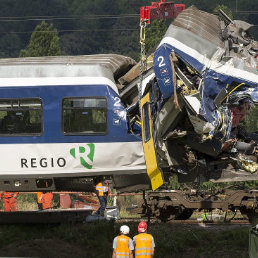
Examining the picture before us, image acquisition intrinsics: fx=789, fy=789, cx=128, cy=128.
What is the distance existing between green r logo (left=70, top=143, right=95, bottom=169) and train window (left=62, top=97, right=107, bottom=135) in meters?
0.35

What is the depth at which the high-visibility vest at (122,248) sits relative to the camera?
14664mm

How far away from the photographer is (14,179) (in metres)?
17.6

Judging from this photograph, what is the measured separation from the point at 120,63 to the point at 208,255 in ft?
16.8

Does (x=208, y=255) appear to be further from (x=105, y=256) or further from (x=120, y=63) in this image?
(x=120, y=63)

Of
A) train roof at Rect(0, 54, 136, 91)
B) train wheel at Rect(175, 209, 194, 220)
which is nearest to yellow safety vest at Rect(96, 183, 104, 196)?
train roof at Rect(0, 54, 136, 91)

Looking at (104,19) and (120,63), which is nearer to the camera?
(120,63)

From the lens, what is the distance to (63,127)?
56.7 feet

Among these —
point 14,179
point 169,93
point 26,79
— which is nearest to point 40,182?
point 14,179

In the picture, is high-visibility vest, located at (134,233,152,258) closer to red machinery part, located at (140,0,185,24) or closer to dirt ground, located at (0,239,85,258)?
dirt ground, located at (0,239,85,258)

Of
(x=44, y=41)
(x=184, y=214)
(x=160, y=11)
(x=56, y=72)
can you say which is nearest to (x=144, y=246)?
(x=56, y=72)

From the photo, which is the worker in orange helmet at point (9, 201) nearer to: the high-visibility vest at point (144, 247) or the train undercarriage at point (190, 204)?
the train undercarriage at point (190, 204)

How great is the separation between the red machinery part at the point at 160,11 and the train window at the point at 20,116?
9.86ft

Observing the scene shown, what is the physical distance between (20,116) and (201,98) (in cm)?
432

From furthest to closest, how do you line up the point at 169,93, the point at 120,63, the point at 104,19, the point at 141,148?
1. the point at 104,19
2. the point at 120,63
3. the point at 141,148
4. the point at 169,93
